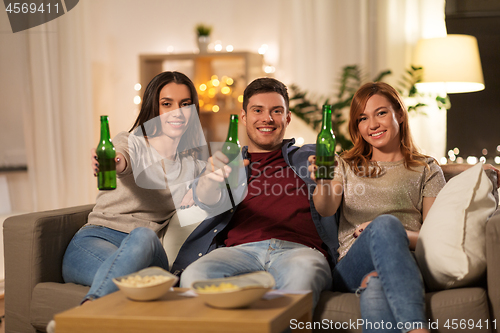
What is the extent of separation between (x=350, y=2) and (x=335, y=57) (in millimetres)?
424

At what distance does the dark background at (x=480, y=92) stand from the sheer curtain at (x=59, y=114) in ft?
9.24

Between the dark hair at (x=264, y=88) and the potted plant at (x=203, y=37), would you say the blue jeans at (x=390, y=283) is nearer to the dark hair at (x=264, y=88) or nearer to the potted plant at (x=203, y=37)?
the dark hair at (x=264, y=88)

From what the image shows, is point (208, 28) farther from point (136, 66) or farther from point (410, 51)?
point (410, 51)

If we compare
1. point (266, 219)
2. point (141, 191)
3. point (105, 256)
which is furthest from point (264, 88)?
point (105, 256)

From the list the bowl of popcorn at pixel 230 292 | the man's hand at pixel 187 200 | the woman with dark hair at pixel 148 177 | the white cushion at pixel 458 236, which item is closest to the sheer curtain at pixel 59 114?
the woman with dark hair at pixel 148 177

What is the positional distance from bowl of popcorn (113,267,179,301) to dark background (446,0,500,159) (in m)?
2.91

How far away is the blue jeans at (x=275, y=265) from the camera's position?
1434mm

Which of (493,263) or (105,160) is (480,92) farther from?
(105,160)

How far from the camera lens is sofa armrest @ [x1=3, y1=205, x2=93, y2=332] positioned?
1.71 meters

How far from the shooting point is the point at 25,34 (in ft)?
10.2

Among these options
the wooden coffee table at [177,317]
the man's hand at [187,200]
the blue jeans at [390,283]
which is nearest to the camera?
the wooden coffee table at [177,317]

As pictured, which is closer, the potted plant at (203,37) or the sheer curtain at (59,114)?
the sheer curtain at (59,114)

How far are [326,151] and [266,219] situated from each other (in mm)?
380

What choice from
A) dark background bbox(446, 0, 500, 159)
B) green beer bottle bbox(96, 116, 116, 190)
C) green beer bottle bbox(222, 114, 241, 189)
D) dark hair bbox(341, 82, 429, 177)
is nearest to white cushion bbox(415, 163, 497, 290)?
dark hair bbox(341, 82, 429, 177)
